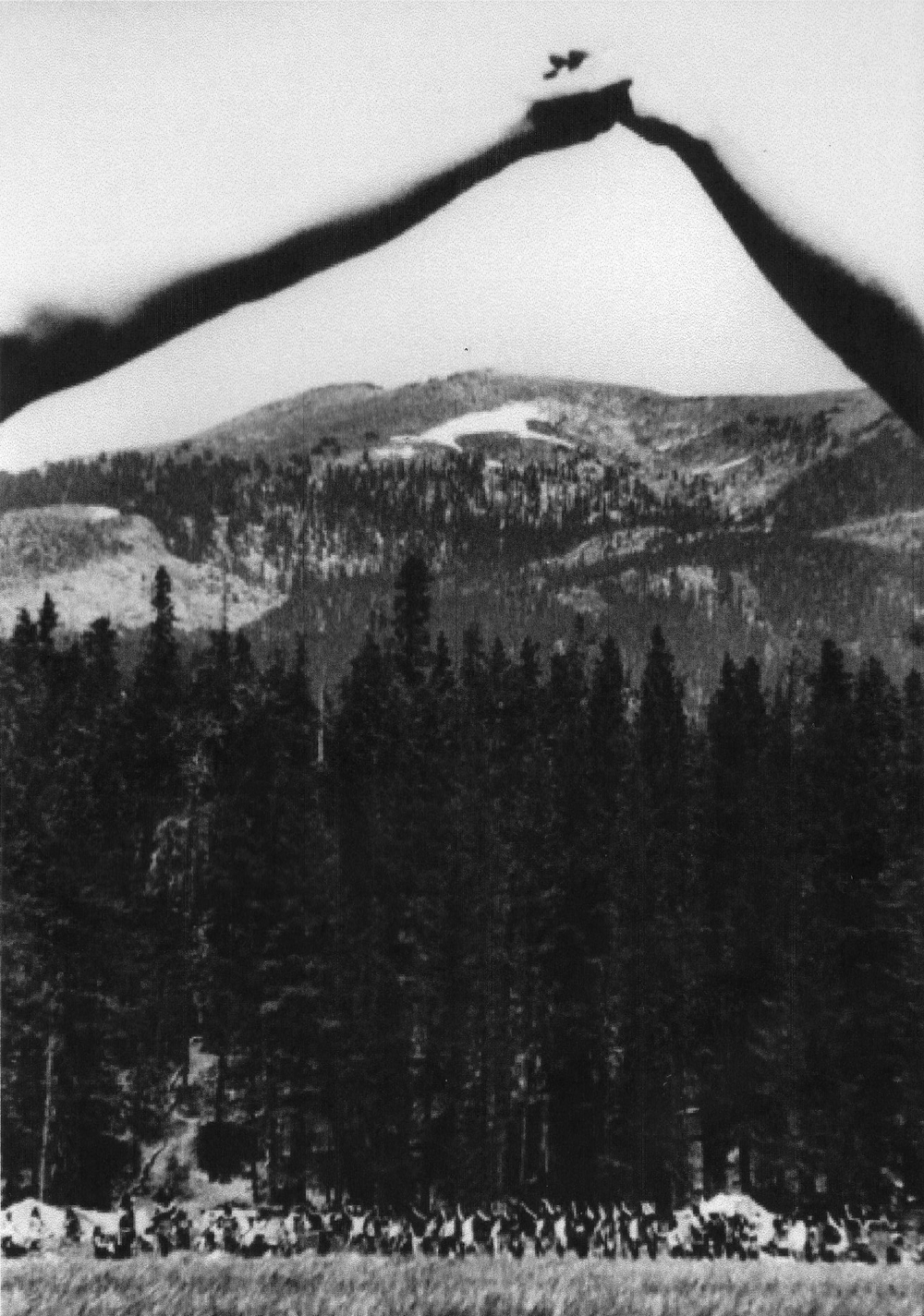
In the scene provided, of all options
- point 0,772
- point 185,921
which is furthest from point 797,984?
point 0,772

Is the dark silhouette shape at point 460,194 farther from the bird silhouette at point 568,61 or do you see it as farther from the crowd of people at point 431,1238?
the crowd of people at point 431,1238

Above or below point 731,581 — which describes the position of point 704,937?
below

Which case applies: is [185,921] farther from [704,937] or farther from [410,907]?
[704,937]

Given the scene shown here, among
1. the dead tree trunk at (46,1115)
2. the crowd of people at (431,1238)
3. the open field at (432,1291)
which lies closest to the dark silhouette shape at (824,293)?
the open field at (432,1291)

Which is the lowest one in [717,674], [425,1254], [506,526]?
[425,1254]

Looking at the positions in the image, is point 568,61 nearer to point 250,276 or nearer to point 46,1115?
point 250,276

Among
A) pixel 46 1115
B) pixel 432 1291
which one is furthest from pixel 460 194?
pixel 46 1115

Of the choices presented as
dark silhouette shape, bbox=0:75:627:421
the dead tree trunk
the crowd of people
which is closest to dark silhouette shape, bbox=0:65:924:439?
A: dark silhouette shape, bbox=0:75:627:421

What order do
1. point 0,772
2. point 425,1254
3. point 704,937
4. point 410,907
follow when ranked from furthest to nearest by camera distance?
point 704,937 → point 410,907 → point 0,772 → point 425,1254
